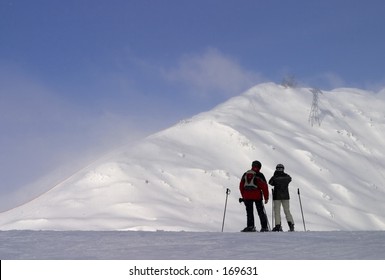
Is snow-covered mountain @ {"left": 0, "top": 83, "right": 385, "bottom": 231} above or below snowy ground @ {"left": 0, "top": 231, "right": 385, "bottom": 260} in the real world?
above

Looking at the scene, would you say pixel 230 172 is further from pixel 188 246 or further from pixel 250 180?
pixel 188 246

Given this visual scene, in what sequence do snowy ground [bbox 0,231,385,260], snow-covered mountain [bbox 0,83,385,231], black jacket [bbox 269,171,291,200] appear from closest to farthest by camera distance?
snowy ground [bbox 0,231,385,260] → black jacket [bbox 269,171,291,200] → snow-covered mountain [bbox 0,83,385,231]

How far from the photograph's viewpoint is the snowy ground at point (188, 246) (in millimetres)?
7949

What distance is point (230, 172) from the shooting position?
1861 inches

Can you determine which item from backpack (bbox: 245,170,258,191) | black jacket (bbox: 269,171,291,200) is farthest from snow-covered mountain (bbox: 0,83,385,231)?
backpack (bbox: 245,170,258,191)

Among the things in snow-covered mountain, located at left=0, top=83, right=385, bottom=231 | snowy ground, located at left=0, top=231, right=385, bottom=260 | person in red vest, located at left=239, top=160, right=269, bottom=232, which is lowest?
snowy ground, located at left=0, top=231, right=385, bottom=260

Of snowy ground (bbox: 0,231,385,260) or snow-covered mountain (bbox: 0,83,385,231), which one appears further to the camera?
snow-covered mountain (bbox: 0,83,385,231)

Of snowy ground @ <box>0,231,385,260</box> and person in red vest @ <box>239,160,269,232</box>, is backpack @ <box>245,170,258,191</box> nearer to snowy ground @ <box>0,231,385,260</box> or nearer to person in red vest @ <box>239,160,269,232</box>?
person in red vest @ <box>239,160,269,232</box>

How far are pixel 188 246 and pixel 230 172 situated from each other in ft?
126

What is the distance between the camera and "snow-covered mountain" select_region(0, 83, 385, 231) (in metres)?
36.5

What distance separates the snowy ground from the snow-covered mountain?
21.5 metres

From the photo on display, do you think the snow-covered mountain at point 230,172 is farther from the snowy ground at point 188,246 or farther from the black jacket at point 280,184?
the snowy ground at point 188,246

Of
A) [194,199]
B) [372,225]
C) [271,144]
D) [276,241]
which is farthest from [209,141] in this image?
[276,241]
